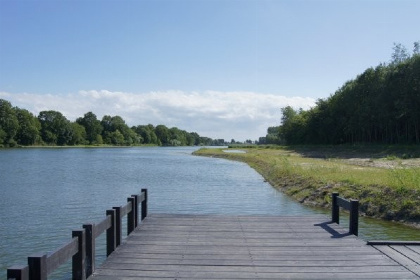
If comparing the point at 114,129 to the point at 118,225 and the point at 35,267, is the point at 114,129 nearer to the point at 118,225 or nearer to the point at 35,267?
the point at 118,225

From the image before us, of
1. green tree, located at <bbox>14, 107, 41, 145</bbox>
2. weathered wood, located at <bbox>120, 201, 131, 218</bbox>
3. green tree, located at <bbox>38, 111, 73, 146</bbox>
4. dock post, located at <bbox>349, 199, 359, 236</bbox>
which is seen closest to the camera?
Answer: weathered wood, located at <bbox>120, 201, 131, 218</bbox>

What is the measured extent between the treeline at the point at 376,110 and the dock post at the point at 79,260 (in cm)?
6003

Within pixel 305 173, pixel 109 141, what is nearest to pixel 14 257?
pixel 305 173

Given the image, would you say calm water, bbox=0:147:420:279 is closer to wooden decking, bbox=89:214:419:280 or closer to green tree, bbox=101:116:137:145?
wooden decking, bbox=89:214:419:280

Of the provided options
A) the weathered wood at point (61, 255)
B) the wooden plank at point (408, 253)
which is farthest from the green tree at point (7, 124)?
the wooden plank at point (408, 253)

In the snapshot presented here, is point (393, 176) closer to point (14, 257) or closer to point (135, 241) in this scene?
point (135, 241)

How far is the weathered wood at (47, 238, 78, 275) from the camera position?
558cm

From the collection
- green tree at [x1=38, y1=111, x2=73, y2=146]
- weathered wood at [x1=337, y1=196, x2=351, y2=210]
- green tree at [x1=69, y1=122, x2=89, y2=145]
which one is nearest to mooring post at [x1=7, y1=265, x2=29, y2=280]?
weathered wood at [x1=337, y1=196, x2=351, y2=210]

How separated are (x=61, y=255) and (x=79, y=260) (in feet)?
2.67

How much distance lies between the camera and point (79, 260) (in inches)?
265

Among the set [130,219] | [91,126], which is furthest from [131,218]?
[91,126]

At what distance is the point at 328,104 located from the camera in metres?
98.1

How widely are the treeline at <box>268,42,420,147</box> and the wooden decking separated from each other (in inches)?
2168

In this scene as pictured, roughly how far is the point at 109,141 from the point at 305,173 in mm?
159569
